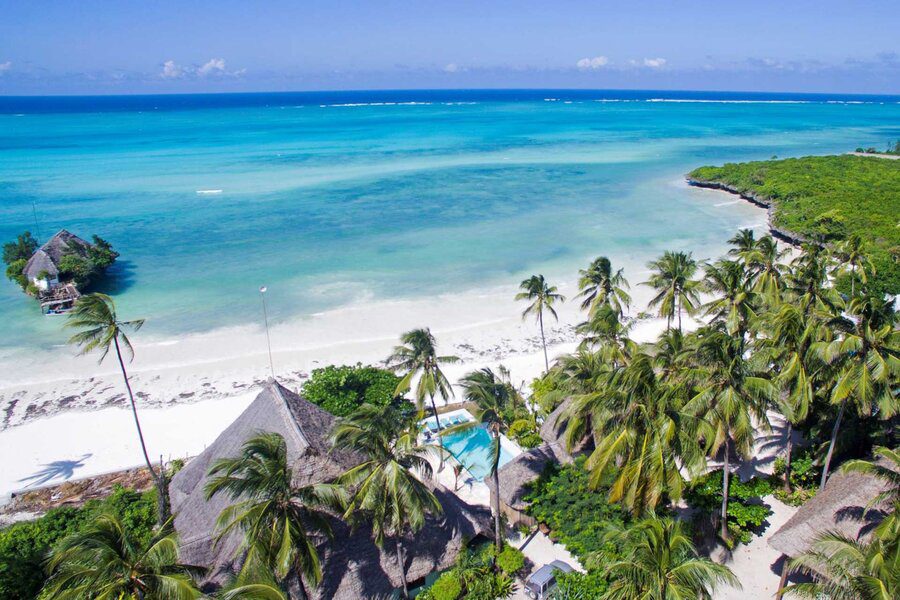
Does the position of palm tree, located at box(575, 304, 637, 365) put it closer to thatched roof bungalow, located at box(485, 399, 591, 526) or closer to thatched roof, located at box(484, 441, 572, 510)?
thatched roof bungalow, located at box(485, 399, 591, 526)

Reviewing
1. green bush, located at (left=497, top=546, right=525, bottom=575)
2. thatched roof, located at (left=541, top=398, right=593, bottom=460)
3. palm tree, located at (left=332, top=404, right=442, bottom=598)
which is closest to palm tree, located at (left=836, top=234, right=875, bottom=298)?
thatched roof, located at (left=541, top=398, right=593, bottom=460)

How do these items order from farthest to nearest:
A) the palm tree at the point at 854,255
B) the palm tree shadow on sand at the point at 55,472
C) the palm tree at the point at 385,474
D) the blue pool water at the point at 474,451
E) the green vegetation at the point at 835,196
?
the green vegetation at the point at 835,196 < the palm tree at the point at 854,255 < the palm tree shadow on sand at the point at 55,472 < the blue pool water at the point at 474,451 < the palm tree at the point at 385,474

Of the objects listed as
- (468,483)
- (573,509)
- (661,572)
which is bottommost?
(468,483)

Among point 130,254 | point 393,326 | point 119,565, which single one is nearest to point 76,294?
point 130,254

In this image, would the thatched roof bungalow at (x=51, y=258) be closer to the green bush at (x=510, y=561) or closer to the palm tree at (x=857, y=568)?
the green bush at (x=510, y=561)

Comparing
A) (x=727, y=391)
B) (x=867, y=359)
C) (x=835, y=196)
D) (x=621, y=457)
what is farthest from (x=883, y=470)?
(x=835, y=196)

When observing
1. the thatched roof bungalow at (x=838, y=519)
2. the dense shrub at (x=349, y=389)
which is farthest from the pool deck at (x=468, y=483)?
the thatched roof bungalow at (x=838, y=519)

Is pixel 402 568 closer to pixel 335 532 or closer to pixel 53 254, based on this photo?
pixel 335 532
